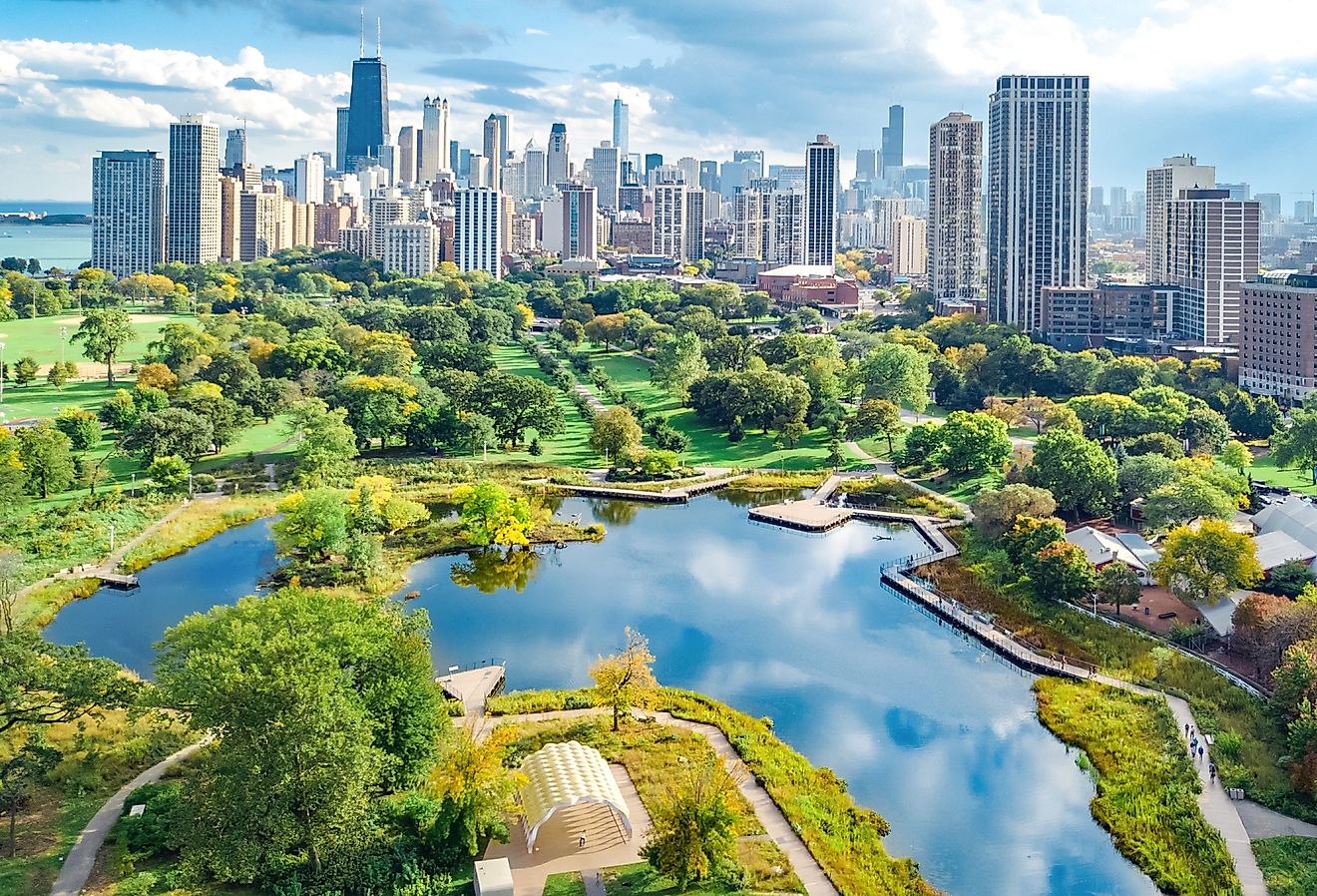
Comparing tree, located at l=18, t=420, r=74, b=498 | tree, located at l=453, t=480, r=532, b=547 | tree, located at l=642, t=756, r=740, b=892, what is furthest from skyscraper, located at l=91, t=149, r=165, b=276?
tree, located at l=642, t=756, r=740, b=892

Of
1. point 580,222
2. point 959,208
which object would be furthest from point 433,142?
point 959,208

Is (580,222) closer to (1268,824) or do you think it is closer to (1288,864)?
(1268,824)

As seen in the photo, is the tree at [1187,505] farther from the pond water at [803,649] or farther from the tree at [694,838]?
the tree at [694,838]

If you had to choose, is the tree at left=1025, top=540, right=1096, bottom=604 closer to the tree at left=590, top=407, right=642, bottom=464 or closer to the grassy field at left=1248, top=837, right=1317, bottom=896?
the grassy field at left=1248, top=837, right=1317, bottom=896

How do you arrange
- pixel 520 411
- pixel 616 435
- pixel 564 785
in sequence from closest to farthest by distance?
pixel 564 785
pixel 616 435
pixel 520 411

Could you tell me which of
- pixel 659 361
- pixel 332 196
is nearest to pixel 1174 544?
pixel 659 361

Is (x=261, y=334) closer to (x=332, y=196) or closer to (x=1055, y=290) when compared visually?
(x=1055, y=290)

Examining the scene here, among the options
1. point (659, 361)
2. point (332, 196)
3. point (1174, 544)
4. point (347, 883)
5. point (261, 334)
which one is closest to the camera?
point (347, 883)
